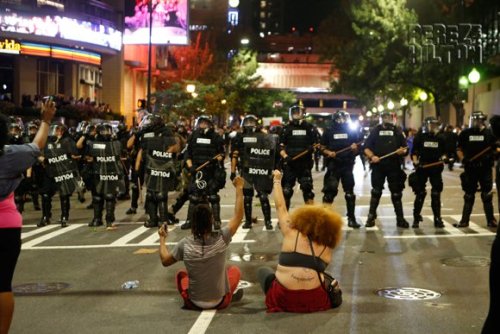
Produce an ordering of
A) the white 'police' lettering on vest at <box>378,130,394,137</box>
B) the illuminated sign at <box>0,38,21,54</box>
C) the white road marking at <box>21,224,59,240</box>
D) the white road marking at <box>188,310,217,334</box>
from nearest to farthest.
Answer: the white road marking at <box>188,310,217,334</box> → the white road marking at <box>21,224,59,240</box> → the white 'police' lettering on vest at <box>378,130,394,137</box> → the illuminated sign at <box>0,38,21,54</box>

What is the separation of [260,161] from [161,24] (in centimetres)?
2906

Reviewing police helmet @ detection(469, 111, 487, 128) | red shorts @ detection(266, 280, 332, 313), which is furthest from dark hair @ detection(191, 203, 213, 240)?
police helmet @ detection(469, 111, 487, 128)

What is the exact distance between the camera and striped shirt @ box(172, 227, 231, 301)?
7.34 meters

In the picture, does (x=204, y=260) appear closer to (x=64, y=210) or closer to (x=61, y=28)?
(x=64, y=210)

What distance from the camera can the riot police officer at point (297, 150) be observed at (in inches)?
546

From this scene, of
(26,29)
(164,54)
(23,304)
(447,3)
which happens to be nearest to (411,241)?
(23,304)

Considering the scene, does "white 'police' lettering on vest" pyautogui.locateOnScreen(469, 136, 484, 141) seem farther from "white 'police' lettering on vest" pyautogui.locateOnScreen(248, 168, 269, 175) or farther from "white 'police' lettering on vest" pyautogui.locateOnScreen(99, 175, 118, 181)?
"white 'police' lettering on vest" pyautogui.locateOnScreen(99, 175, 118, 181)

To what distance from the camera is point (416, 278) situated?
9.06 m

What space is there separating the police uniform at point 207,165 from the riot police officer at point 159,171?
1.14 ft

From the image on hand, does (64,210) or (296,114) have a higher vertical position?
(296,114)

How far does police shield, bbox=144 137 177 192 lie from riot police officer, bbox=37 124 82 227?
153 cm

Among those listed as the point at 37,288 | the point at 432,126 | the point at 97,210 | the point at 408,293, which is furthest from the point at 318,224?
the point at 97,210

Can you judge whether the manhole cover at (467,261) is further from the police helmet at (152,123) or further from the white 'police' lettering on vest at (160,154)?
the police helmet at (152,123)

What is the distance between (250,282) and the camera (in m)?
8.90
